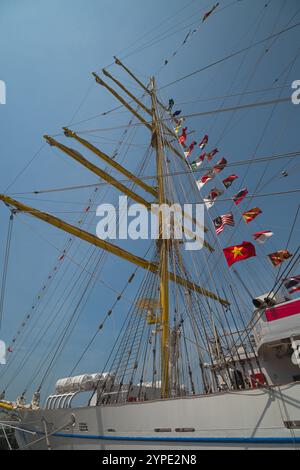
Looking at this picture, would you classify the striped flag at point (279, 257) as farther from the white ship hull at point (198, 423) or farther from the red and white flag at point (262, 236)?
the white ship hull at point (198, 423)

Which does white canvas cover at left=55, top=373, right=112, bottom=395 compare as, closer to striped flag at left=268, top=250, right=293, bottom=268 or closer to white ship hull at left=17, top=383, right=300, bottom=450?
white ship hull at left=17, top=383, right=300, bottom=450

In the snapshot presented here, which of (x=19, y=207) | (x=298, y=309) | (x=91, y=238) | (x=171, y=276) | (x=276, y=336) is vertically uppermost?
(x=19, y=207)

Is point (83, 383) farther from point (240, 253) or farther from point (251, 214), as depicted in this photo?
point (251, 214)

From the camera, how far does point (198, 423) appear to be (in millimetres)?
→ 5375

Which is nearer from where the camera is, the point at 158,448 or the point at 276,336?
the point at 158,448

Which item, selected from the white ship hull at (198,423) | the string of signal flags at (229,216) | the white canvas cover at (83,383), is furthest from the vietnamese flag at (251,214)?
the white canvas cover at (83,383)

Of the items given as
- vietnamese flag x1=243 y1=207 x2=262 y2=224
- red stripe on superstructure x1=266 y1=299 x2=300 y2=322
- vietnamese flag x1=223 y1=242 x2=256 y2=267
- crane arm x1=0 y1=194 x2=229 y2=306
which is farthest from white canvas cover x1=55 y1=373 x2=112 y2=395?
vietnamese flag x1=243 y1=207 x2=262 y2=224

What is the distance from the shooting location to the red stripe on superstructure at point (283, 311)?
6.10 meters

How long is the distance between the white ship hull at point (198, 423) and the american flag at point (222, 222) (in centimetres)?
532

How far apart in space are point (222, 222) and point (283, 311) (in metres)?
3.89

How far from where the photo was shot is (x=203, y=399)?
547 centimetres
